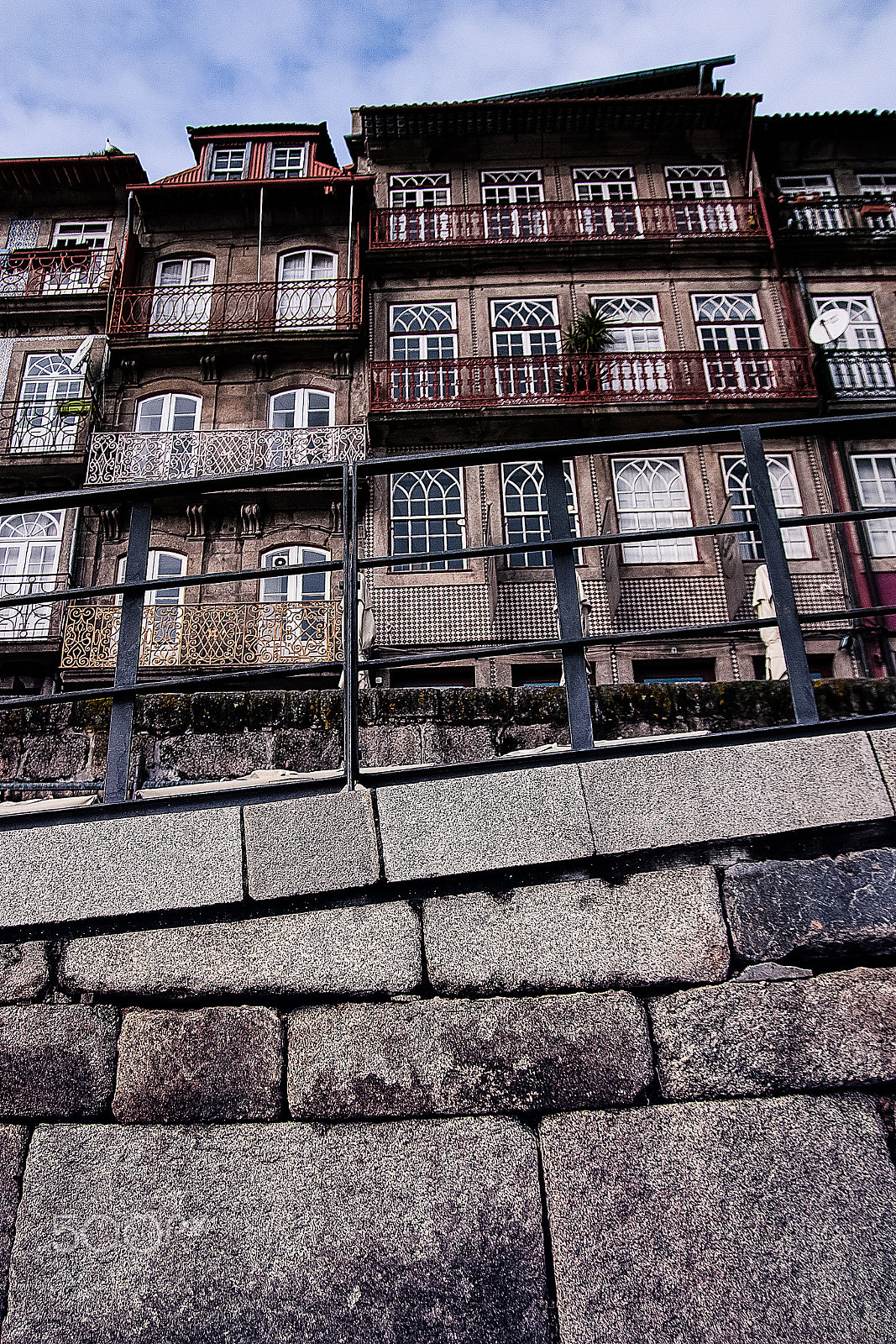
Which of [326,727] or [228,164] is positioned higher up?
A: [228,164]

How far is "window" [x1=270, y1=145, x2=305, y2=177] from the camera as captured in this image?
19.5 m

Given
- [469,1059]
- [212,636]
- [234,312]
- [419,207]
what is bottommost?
[469,1059]

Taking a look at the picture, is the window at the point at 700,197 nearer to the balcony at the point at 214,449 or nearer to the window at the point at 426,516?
the window at the point at 426,516

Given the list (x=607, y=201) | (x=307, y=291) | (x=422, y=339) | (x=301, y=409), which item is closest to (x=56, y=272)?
(x=307, y=291)

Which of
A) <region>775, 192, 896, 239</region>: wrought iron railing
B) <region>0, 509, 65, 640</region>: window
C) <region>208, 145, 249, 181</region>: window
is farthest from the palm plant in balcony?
<region>0, 509, 65, 640</region>: window

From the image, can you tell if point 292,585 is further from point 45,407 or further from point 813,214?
point 813,214

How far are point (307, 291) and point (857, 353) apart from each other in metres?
11.1

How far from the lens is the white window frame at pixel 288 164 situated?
63.8 ft

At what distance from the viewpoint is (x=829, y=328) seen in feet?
52.9

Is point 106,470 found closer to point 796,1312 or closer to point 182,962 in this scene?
point 182,962

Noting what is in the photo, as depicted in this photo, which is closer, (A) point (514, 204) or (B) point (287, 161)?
(A) point (514, 204)

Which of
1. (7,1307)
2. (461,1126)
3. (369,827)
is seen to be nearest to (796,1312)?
(461,1126)

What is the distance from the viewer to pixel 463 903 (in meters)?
2.35

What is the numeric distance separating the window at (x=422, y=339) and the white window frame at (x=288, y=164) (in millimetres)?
4878
